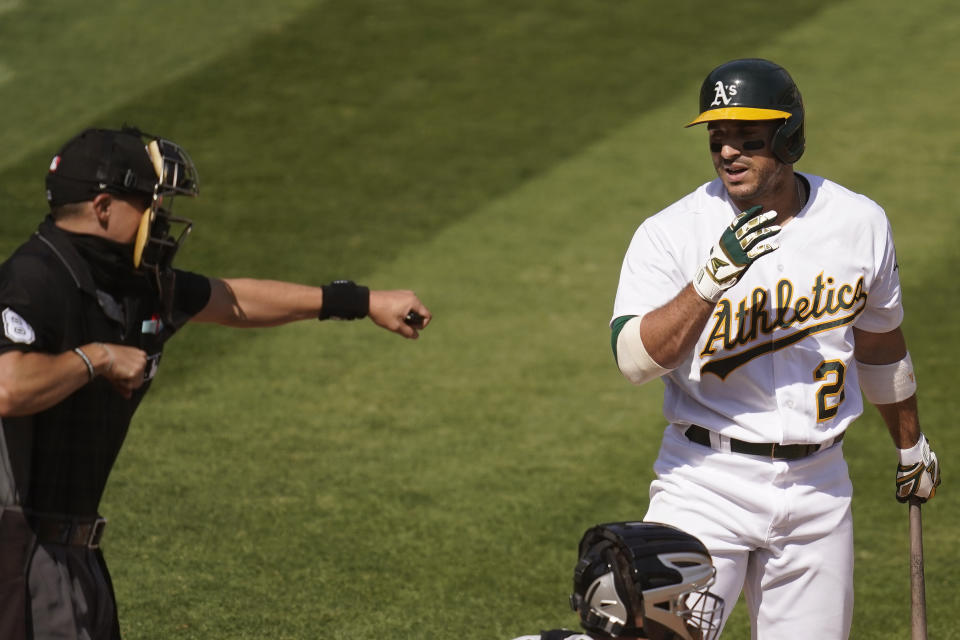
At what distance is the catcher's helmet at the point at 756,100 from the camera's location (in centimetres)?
404

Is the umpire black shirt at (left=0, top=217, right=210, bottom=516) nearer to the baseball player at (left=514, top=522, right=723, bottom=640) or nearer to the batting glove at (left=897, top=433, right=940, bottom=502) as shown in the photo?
the baseball player at (left=514, top=522, right=723, bottom=640)

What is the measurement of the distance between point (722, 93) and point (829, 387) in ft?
3.33

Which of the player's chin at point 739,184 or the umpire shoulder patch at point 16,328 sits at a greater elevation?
the player's chin at point 739,184

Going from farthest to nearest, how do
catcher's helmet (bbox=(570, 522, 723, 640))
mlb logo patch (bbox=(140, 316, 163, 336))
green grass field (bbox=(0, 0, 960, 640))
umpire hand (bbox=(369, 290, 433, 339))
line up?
green grass field (bbox=(0, 0, 960, 640))
umpire hand (bbox=(369, 290, 433, 339))
mlb logo patch (bbox=(140, 316, 163, 336))
catcher's helmet (bbox=(570, 522, 723, 640))

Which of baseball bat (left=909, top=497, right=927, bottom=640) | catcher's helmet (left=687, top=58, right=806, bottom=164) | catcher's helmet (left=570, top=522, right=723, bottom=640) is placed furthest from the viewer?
baseball bat (left=909, top=497, right=927, bottom=640)

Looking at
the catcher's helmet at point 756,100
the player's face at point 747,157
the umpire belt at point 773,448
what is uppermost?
the catcher's helmet at point 756,100

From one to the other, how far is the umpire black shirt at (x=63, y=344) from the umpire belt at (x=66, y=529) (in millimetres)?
21

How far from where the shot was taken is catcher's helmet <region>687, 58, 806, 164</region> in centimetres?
404

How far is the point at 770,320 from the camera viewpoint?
4070mm

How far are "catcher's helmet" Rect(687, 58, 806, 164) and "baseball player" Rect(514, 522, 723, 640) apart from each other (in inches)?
56.2

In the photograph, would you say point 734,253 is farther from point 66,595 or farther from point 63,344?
point 66,595

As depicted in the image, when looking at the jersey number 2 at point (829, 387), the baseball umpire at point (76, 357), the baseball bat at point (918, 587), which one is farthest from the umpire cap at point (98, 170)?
the baseball bat at point (918, 587)

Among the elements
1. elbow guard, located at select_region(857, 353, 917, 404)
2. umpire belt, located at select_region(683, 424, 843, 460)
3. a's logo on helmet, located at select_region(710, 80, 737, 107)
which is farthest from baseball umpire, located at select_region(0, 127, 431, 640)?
elbow guard, located at select_region(857, 353, 917, 404)

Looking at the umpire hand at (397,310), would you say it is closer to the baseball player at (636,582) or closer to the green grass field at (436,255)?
the baseball player at (636,582)
